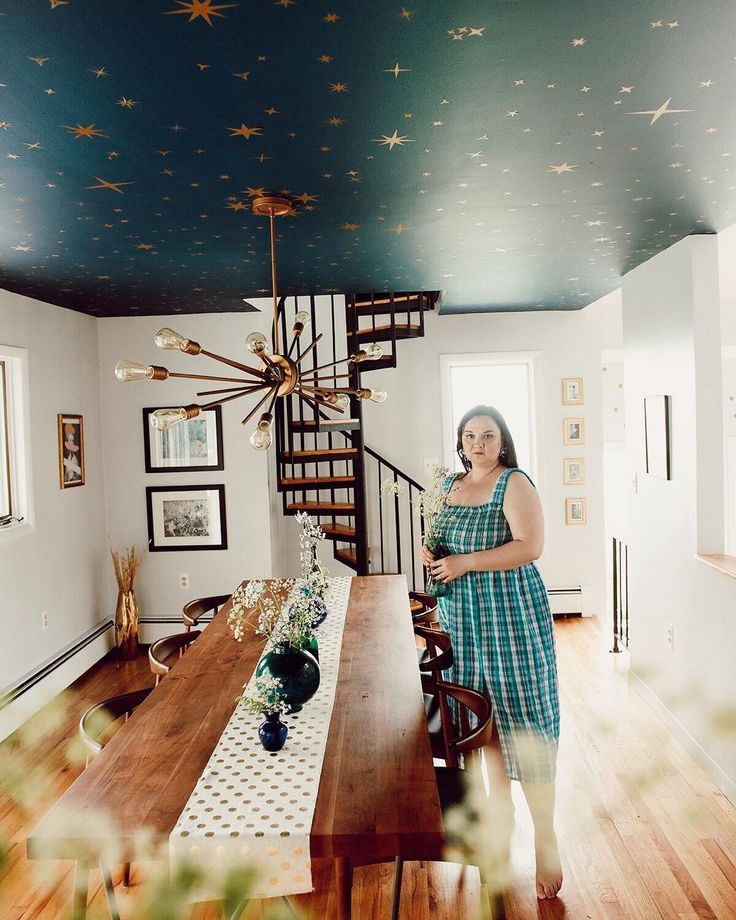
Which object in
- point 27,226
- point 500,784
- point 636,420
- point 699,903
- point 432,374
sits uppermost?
point 27,226

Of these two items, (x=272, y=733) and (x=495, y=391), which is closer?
(x=272, y=733)

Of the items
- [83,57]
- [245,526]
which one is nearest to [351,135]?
[83,57]

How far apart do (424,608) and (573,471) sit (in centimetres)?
273

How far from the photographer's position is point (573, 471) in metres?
6.34

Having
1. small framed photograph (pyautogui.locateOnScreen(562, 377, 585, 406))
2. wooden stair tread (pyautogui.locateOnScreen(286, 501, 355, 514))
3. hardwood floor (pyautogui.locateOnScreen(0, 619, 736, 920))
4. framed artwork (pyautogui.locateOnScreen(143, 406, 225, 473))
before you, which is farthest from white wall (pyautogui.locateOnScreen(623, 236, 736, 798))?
framed artwork (pyautogui.locateOnScreen(143, 406, 225, 473))

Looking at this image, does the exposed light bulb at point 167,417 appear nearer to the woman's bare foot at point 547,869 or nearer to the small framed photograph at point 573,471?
the woman's bare foot at point 547,869

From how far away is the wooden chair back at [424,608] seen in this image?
12.4ft

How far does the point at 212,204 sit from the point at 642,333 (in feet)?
9.11

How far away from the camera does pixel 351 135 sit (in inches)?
86.0

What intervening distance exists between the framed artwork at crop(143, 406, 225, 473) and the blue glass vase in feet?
11.7

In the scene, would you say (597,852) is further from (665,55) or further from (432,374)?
(432,374)

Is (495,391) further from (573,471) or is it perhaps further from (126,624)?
(126,624)

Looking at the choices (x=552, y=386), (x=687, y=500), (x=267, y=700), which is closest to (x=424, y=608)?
(x=687, y=500)

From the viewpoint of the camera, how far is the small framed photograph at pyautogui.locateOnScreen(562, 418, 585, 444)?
633 cm
